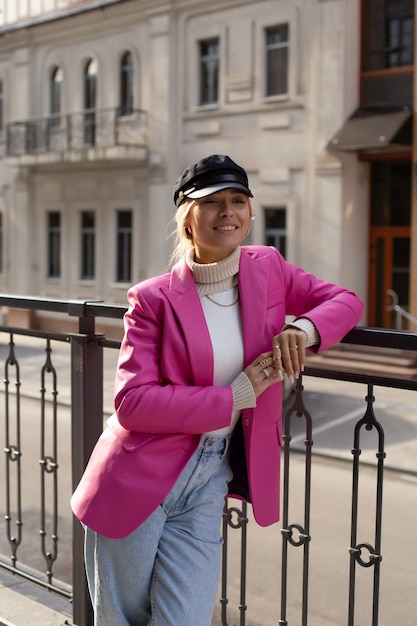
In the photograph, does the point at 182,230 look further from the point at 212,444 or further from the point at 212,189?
the point at 212,444

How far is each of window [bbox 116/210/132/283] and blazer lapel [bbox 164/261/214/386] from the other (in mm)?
18299

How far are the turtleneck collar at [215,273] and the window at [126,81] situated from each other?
60.8ft

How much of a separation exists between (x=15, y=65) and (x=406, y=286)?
13.2m

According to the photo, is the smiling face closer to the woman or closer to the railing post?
the woman

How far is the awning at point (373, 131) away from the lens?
1492 cm

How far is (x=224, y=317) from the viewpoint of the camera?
2.35 meters

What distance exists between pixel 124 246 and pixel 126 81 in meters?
4.15

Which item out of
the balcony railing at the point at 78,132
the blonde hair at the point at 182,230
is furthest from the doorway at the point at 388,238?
the blonde hair at the point at 182,230

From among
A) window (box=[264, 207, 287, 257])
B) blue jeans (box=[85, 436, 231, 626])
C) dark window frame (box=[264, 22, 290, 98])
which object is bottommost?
blue jeans (box=[85, 436, 231, 626])

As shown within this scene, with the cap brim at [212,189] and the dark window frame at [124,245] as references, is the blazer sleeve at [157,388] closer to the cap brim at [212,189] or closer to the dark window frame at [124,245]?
the cap brim at [212,189]

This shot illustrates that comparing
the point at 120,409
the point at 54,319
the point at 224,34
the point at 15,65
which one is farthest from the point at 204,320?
the point at 15,65

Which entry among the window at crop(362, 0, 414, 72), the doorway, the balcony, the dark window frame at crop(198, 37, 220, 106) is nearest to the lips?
→ the doorway

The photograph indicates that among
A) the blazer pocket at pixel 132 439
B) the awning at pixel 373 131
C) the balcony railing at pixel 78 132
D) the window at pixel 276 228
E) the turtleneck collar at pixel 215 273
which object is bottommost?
the blazer pocket at pixel 132 439

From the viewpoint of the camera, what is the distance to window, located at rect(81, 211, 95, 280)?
21.5 m
